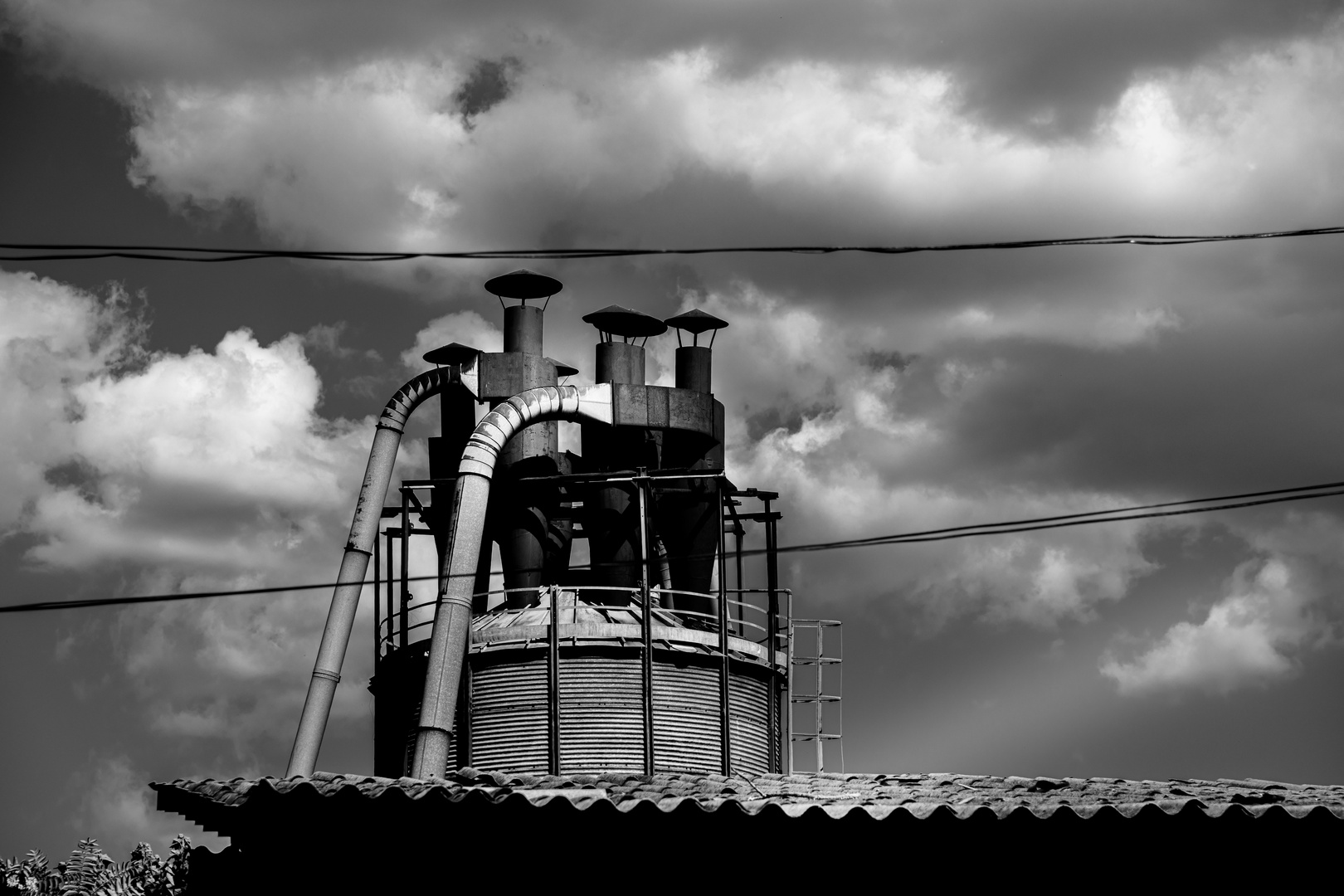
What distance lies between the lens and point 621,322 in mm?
26250

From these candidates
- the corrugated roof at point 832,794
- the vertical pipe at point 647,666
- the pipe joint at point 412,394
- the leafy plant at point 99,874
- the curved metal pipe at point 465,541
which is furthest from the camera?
the leafy plant at point 99,874

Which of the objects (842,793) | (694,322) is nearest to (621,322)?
(694,322)

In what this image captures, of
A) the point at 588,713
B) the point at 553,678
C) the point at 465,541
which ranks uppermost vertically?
the point at 465,541

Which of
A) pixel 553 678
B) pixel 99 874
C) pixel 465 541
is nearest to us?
pixel 465 541

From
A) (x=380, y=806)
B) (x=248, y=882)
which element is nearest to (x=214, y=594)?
(x=248, y=882)

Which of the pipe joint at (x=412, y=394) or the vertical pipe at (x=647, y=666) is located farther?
the pipe joint at (x=412, y=394)

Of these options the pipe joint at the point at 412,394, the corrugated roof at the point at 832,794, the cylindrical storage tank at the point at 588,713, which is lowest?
the corrugated roof at the point at 832,794

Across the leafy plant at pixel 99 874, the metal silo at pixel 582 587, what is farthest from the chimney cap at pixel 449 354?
the leafy plant at pixel 99 874

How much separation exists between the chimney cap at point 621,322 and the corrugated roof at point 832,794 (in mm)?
11791

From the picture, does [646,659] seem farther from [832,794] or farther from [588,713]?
[832,794]

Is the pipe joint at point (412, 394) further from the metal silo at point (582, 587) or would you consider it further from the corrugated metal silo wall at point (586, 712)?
the corrugated metal silo wall at point (586, 712)

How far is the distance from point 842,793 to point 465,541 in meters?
10.2

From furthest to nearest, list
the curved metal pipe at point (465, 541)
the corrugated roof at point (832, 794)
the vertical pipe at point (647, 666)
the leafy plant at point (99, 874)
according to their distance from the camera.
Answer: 1. the leafy plant at point (99, 874)
2. the vertical pipe at point (647, 666)
3. the curved metal pipe at point (465, 541)
4. the corrugated roof at point (832, 794)

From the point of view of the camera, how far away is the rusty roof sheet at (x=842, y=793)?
10.8 meters
